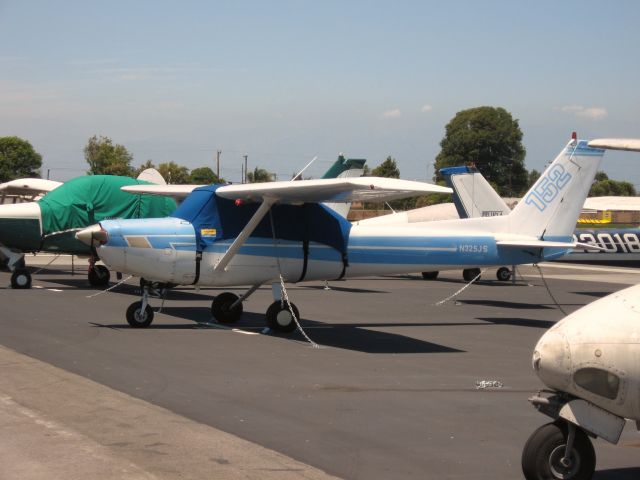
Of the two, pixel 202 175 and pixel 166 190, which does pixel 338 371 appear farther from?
pixel 202 175

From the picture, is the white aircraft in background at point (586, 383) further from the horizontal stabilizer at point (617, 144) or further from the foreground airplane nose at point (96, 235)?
the foreground airplane nose at point (96, 235)

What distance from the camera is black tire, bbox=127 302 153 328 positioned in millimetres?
14812

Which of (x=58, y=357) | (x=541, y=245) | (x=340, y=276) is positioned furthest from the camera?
(x=541, y=245)

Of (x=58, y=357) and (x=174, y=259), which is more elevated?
(x=174, y=259)

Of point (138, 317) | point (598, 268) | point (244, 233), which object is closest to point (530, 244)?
point (244, 233)

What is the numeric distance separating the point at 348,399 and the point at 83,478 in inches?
146

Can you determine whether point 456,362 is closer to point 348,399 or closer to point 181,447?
point 348,399

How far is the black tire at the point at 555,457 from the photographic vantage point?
19.7 feet

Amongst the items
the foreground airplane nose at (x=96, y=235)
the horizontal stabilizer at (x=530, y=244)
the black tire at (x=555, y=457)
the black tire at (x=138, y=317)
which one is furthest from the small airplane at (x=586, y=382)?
the horizontal stabilizer at (x=530, y=244)

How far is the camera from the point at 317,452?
24.0ft

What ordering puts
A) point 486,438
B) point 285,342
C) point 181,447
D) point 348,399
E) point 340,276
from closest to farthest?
1. point 181,447
2. point 486,438
3. point 348,399
4. point 285,342
5. point 340,276

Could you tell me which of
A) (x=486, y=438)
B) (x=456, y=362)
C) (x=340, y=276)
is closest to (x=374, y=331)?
(x=340, y=276)

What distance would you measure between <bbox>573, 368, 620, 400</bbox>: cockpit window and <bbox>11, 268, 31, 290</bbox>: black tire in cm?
1758

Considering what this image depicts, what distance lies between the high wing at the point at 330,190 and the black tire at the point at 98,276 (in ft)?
28.3
